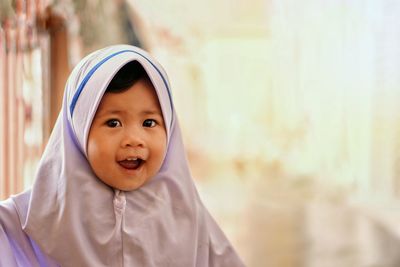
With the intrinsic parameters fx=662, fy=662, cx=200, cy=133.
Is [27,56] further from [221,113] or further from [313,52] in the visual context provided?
[313,52]

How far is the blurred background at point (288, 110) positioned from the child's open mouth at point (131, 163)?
4.15ft

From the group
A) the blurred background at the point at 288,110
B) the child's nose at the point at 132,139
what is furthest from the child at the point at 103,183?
the blurred background at the point at 288,110

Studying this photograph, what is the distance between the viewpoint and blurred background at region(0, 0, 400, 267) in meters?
2.44

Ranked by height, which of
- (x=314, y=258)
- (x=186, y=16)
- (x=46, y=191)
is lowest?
(x=314, y=258)

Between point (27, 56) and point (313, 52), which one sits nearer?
point (27, 56)

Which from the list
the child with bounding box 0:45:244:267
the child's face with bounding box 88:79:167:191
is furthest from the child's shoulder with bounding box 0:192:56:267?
the child's face with bounding box 88:79:167:191

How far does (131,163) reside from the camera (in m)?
1.18

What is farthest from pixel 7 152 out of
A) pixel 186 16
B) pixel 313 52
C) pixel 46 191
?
pixel 313 52

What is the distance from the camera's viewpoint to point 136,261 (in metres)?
1.16

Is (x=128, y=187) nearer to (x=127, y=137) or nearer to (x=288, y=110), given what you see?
(x=127, y=137)

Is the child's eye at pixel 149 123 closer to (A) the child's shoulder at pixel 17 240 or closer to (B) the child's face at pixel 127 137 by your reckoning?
(B) the child's face at pixel 127 137

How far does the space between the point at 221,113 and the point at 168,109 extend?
128cm

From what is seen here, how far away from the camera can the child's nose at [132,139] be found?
114cm

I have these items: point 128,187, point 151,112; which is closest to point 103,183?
point 128,187
